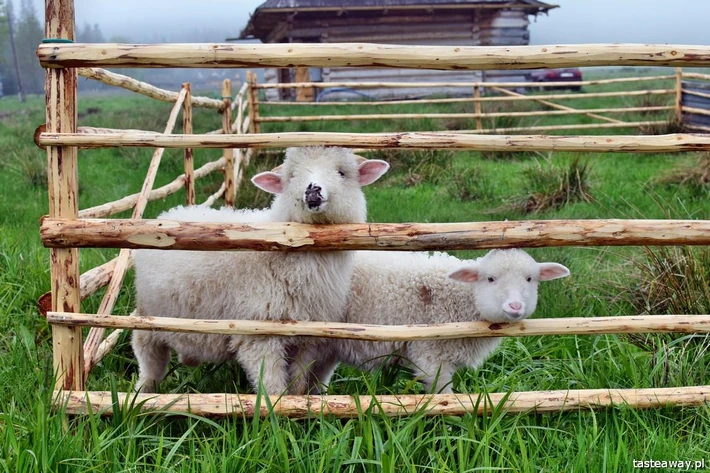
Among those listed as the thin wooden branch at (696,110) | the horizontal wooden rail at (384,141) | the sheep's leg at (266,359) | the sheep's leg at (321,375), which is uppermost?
the thin wooden branch at (696,110)

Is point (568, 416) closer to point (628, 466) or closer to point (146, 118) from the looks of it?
point (628, 466)

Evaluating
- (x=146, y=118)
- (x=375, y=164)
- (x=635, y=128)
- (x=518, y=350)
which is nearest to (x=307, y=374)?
(x=375, y=164)

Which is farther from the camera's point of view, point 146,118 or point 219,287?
point 146,118

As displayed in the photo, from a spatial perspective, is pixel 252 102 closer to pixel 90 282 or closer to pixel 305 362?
pixel 90 282

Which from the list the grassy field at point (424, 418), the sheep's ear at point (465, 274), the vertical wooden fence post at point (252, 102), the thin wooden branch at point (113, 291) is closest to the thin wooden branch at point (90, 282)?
the thin wooden branch at point (113, 291)

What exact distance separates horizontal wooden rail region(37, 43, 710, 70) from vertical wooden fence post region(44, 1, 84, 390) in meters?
0.13

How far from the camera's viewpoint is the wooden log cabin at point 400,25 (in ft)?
72.5

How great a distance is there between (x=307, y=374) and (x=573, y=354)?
162 cm

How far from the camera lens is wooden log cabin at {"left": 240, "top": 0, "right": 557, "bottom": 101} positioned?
72.5 feet

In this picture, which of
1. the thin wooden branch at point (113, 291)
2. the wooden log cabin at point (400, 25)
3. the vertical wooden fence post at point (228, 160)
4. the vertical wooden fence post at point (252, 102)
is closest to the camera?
the thin wooden branch at point (113, 291)

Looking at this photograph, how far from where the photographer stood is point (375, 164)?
3.42 meters

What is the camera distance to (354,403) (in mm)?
3170

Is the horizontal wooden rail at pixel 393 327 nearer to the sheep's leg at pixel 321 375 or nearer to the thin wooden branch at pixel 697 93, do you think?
the sheep's leg at pixel 321 375

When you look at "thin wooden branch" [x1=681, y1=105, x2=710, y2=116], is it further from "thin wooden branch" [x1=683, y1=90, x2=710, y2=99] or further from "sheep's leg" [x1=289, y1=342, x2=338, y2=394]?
"sheep's leg" [x1=289, y1=342, x2=338, y2=394]
